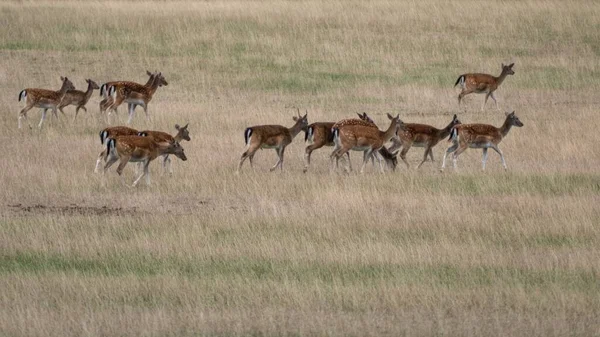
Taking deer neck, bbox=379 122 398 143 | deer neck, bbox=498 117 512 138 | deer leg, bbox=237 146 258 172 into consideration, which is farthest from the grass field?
deer neck, bbox=379 122 398 143

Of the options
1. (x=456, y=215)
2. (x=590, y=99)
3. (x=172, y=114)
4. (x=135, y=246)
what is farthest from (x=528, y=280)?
(x=590, y=99)

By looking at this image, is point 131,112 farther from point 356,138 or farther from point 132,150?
point 132,150

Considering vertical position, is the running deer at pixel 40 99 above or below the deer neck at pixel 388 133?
above

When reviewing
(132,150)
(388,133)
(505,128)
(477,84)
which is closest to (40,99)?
(132,150)

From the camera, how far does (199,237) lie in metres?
13.9

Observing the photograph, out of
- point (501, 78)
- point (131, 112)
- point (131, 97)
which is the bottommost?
point (131, 112)

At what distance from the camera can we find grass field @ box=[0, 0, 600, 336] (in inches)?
432

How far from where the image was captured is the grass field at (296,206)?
11.0 meters

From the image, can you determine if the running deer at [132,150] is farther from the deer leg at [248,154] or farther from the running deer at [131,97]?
the running deer at [131,97]

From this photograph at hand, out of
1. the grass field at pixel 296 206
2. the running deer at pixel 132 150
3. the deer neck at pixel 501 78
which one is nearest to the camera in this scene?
the grass field at pixel 296 206

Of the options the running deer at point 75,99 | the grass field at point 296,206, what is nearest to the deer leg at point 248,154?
the grass field at point 296,206

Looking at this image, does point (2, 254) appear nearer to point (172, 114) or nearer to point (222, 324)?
point (222, 324)

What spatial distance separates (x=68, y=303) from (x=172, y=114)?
13.8 m

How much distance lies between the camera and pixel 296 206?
15977 millimetres
